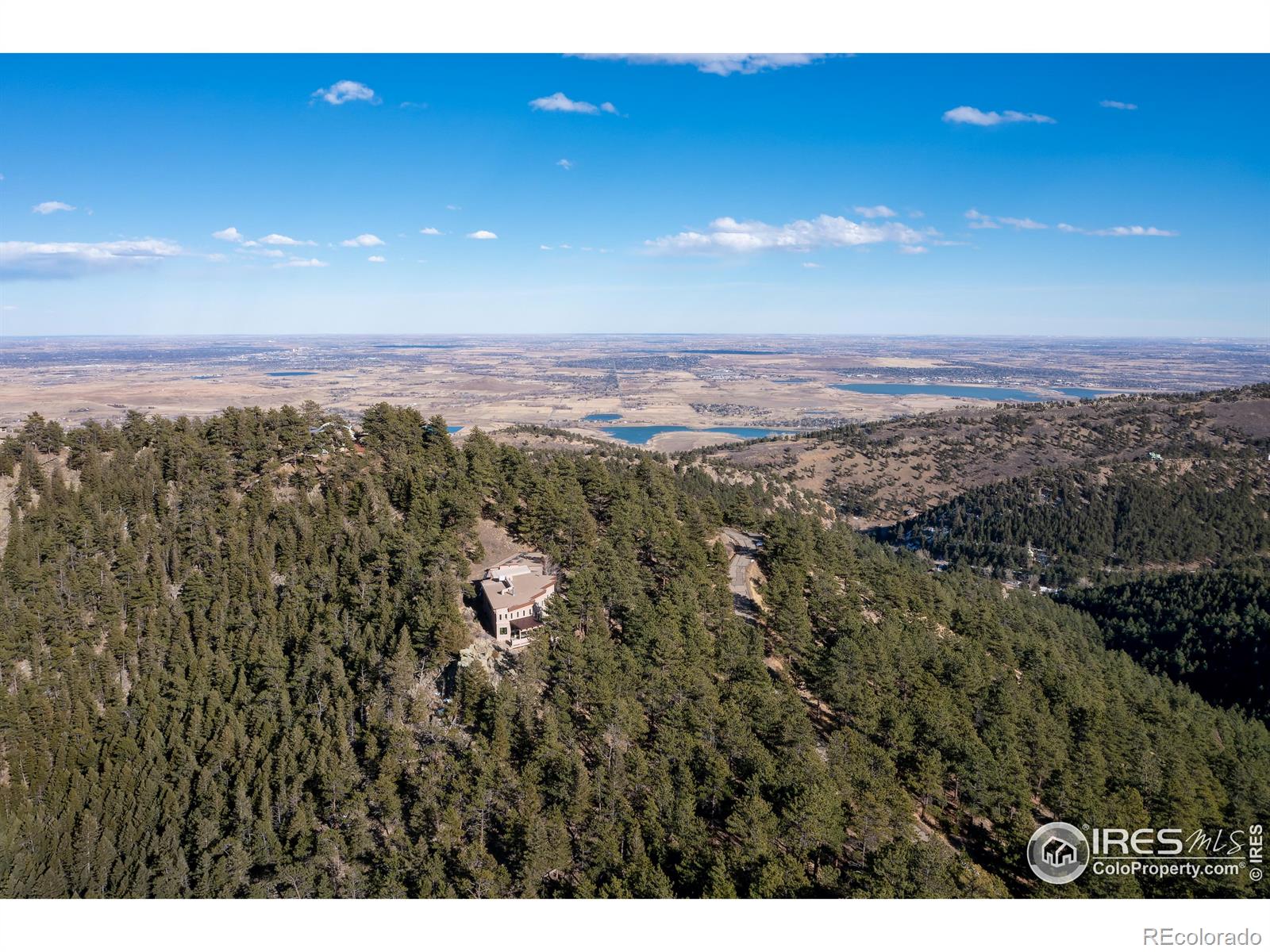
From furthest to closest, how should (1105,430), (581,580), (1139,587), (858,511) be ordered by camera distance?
1. (1105,430)
2. (858,511)
3. (1139,587)
4. (581,580)

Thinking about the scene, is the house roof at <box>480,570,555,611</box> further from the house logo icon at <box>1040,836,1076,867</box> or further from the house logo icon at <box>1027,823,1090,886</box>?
the house logo icon at <box>1040,836,1076,867</box>

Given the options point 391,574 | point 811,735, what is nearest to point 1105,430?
point 811,735

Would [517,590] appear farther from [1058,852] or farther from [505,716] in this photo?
[1058,852]

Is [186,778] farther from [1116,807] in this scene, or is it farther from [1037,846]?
[1116,807]

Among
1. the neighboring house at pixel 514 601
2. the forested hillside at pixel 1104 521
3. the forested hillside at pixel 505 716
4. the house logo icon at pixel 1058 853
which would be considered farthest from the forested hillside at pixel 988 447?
the house logo icon at pixel 1058 853

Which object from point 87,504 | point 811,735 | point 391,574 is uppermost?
point 87,504

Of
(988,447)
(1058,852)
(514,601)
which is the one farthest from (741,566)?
(988,447)
